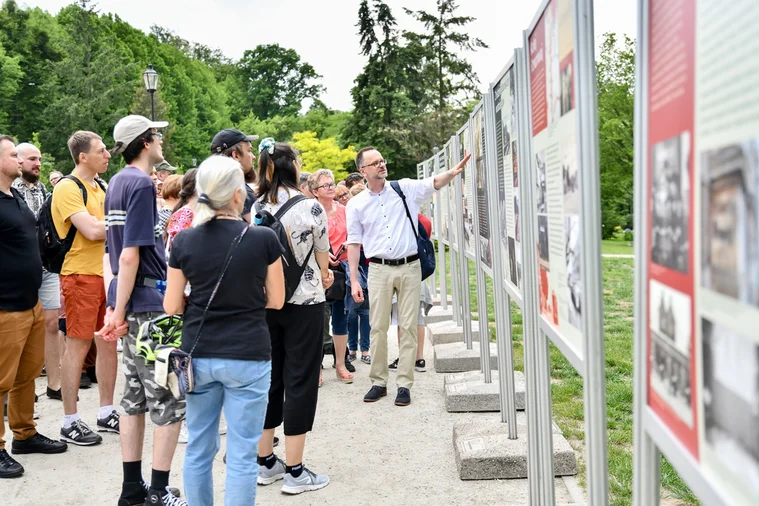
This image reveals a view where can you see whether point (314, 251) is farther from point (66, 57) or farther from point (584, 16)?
point (66, 57)

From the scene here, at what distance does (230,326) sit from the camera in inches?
142

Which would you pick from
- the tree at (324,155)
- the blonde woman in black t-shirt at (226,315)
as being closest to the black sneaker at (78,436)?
the blonde woman in black t-shirt at (226,315)

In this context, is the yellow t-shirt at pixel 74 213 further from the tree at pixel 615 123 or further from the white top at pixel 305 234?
the tree at pixel 615 123

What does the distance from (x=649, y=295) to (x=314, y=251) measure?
331cm

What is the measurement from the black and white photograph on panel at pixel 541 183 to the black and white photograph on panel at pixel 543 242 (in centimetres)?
4

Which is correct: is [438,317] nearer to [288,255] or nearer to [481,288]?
[481,288]

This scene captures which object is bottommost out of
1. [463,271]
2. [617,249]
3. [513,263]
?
[617,249]

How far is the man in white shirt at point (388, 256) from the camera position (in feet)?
22.2

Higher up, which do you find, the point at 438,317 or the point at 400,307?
the point at 400,307

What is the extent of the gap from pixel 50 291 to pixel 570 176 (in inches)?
217

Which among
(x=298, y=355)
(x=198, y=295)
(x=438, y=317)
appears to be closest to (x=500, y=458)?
(x=298, y=355)

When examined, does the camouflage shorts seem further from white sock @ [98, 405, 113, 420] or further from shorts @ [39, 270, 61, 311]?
shorts @ [39, 270, 61, 311]

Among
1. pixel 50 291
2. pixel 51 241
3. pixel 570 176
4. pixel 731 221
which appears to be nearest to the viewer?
pixel 731 221

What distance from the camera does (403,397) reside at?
6789 mm
